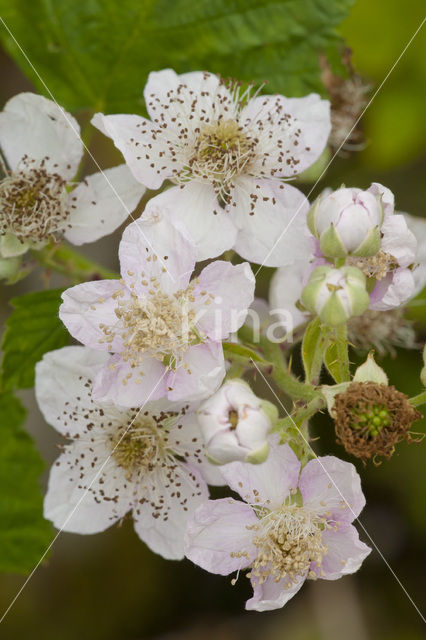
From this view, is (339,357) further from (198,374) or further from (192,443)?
(192,443)

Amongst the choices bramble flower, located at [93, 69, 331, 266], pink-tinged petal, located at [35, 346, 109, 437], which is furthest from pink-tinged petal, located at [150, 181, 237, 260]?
pink-tinged petal, located at [35, 346, 109, 437]

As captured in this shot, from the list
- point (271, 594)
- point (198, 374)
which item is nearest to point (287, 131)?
point (198, 374)

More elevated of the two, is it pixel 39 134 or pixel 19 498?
pixel 39 134

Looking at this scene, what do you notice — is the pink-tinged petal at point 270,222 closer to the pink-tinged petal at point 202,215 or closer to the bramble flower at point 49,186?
the pink-tinged petal at point 202,215

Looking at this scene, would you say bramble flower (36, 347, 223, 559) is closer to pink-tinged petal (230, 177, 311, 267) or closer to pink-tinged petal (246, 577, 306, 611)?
pink-tinged petal (246, 577, 306, 611)

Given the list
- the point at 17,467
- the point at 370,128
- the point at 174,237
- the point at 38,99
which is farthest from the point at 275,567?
the point at 370,128

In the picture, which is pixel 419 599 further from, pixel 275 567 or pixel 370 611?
pixel 275 567
